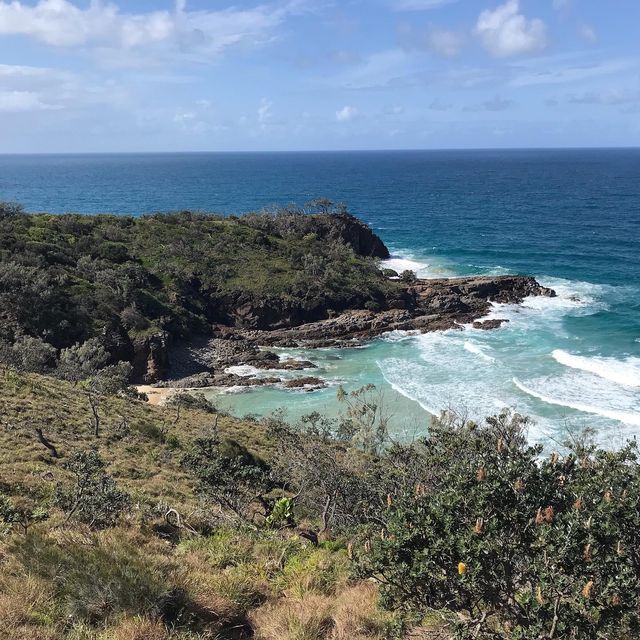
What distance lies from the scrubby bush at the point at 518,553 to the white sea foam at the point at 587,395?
1170 inches

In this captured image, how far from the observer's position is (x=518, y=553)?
20.5 ft

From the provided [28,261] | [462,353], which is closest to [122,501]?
[462,353]

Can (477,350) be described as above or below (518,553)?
below

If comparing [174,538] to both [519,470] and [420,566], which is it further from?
[519,470]

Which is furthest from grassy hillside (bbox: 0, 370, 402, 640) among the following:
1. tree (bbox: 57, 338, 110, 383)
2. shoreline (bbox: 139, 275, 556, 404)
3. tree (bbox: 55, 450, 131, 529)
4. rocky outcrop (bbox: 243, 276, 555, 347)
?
rocky outcrop (bbox: 243, 276, 555, 347)

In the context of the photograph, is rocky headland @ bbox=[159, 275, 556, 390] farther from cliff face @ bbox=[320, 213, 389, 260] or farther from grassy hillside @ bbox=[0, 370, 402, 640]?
grassy hillside @ bbox=[0, 370, 402, 640]

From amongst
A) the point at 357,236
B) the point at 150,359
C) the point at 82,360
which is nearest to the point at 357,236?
the point at 357,236

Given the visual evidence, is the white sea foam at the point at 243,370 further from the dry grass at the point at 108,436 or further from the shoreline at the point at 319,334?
the dry grass at the point at 108,436

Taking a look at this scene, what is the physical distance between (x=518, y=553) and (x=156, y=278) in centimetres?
5369

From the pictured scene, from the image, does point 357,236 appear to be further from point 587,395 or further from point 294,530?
point 294,530

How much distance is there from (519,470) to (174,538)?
7.80 m

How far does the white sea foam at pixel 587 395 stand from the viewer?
3347 centimetres

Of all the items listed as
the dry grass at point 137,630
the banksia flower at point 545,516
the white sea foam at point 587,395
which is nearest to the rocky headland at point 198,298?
the white sea foam at point 587,395

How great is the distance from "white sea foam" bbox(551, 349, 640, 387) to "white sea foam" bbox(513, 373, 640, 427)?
3.52 feet
